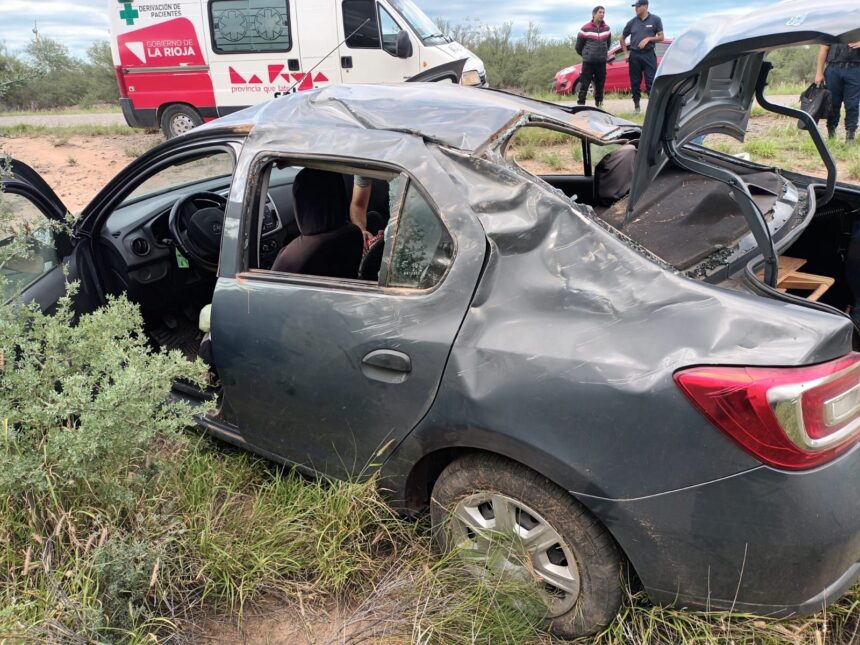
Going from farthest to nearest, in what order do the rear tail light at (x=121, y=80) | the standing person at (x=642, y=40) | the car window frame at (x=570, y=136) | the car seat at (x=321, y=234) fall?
the standing person at (x=642, y=40) → the rear tail light at (x=121, y=80) → the car seat at (x=321, y=234) → the car window frame at (x=570, y=136)

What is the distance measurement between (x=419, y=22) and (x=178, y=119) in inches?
168

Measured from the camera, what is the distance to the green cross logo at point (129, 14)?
387 inches

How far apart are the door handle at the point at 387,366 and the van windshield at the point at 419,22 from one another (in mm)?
8324

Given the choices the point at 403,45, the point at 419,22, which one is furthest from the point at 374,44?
the point at 419,22

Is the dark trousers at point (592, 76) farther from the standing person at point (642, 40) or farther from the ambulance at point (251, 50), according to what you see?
the ambulance at point (251, 50)

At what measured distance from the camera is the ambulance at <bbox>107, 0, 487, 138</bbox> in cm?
919

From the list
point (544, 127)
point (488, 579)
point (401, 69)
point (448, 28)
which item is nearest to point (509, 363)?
point (488, 579)

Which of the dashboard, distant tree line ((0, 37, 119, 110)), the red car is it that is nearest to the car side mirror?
the dashboard

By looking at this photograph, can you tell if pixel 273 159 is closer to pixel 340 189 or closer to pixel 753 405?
pixel 340 189

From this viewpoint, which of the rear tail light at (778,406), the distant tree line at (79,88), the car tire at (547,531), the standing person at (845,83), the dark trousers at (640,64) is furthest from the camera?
the distant tree line at (79,88)

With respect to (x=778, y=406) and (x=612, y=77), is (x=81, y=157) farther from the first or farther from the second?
(x=778, y=406)

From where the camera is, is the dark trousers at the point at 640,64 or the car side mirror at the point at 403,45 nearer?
the car side mirror at the point at 403,45

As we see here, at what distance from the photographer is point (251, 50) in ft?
31.7

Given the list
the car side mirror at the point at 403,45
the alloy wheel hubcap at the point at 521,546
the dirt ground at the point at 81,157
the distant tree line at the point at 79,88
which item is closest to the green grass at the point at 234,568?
the alloy wheel hubcap at the point at 521,546
